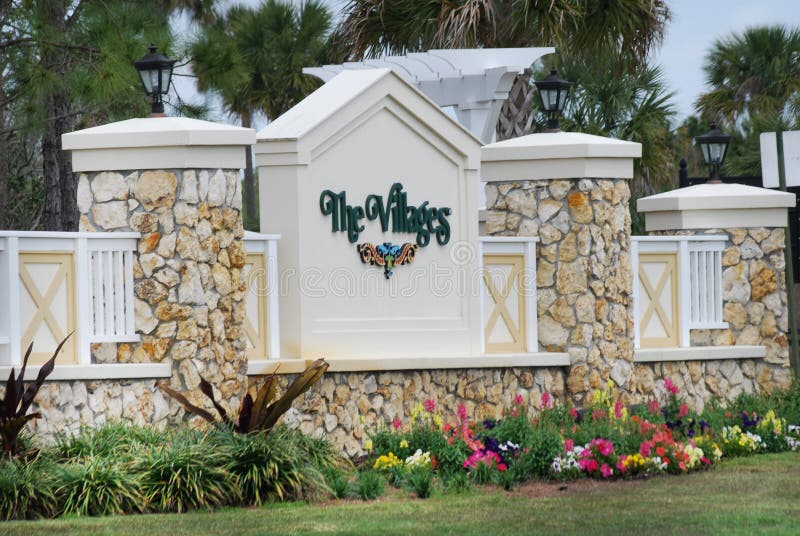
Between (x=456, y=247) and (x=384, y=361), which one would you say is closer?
(x=384, y=361)

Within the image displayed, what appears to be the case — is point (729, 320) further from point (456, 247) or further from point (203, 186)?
point (203, 186)

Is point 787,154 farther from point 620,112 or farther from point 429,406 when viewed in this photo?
point 620,112

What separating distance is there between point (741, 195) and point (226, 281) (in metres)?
7.24

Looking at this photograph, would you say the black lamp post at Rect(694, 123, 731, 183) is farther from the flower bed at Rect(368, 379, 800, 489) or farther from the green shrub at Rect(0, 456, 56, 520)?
the green shrub at Rect(0, 456, 56, 520)

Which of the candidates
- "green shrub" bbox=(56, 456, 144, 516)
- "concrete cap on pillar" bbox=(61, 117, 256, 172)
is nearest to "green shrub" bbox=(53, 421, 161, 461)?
"green shrub" bbox=(56, 456, 144, 516)

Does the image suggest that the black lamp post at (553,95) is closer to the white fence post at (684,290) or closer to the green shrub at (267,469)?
the white fence post at (684,290)

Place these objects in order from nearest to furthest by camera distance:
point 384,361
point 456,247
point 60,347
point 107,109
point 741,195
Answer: point 60,347 → point 384,361 → point 456,247 → point 741,195 → point 107,109

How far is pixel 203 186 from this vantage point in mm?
12969

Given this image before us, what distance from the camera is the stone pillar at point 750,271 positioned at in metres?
17.8

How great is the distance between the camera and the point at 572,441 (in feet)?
43.4

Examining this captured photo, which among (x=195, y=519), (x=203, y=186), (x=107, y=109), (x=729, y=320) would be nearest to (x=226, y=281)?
(x=203, y=186)

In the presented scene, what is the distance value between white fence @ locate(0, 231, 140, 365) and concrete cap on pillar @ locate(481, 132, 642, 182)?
4.66 m

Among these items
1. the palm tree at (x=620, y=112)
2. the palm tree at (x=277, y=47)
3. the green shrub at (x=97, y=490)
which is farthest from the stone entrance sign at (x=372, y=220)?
the palm tree at (x=277, y=47)

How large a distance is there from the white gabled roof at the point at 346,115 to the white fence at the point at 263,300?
894mm
